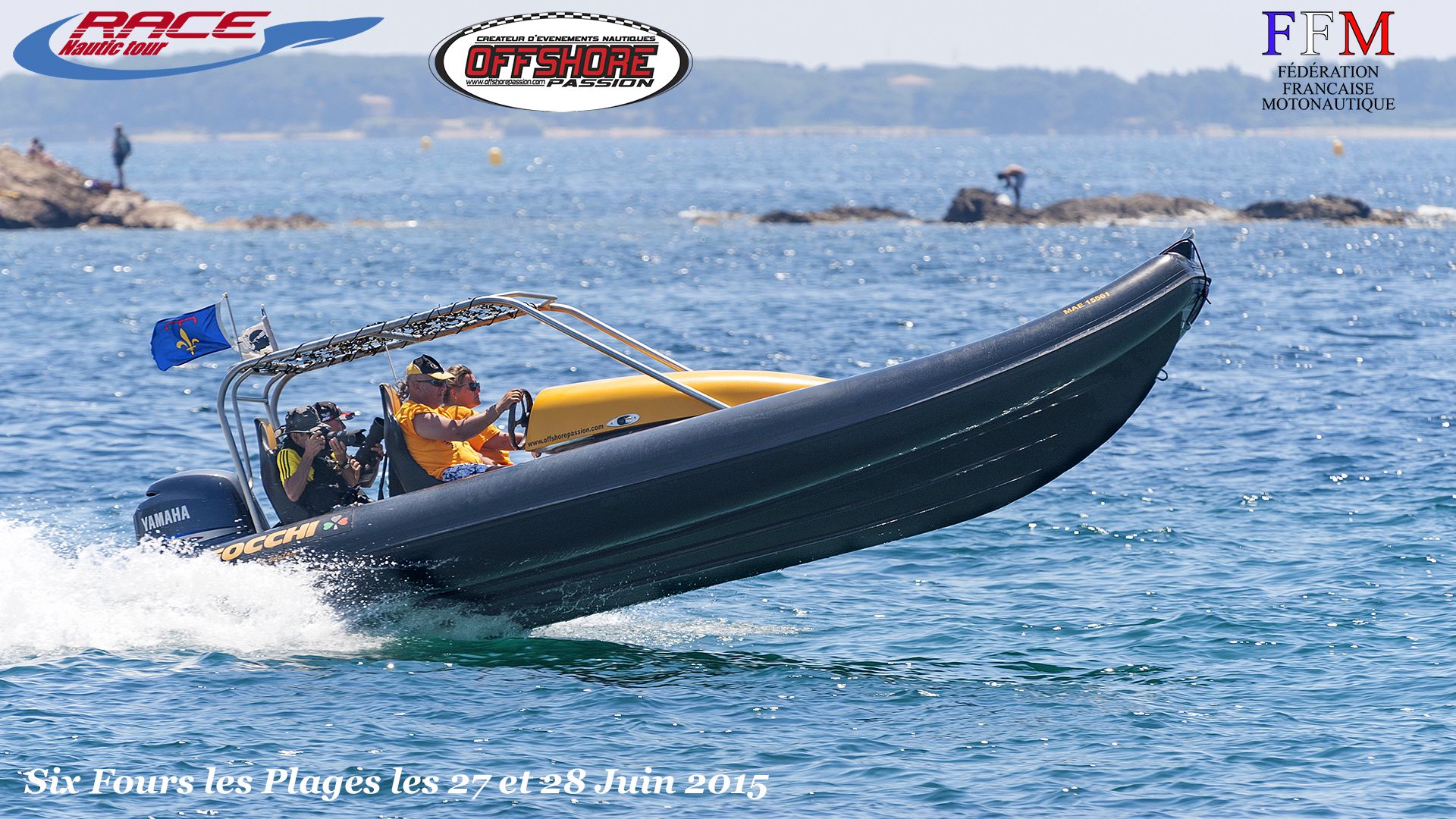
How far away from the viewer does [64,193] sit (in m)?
43.0

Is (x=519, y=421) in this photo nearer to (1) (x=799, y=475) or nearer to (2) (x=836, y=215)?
(1) (x=799, y=475)

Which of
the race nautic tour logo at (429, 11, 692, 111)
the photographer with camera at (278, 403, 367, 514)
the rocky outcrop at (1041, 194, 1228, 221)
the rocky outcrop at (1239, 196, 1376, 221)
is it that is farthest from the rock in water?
the photographer with camera at (278, 403, 367, 514)

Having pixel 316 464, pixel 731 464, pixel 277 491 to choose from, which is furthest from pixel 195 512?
pixel 731 464

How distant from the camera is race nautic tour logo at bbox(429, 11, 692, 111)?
1886 cm

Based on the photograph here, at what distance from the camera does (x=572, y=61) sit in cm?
1983

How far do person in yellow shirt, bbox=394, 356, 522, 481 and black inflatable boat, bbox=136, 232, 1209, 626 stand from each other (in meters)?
0.09

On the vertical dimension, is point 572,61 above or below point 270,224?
above

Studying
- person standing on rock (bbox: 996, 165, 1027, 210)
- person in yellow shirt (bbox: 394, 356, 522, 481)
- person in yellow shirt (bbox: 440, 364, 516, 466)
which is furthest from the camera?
person standing on rock (bbox: 996, 165, 1027, 210)

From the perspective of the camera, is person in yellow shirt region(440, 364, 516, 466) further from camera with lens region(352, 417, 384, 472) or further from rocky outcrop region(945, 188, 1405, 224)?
rocky outcrop region(945, 188, 1405, 224)

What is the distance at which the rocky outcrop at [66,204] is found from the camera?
137 feet

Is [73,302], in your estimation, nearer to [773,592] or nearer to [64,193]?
[64,193]

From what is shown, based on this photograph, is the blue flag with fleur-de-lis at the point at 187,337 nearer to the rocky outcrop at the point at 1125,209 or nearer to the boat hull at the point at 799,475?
the boat hull at the point at 799,475

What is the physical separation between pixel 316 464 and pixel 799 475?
9.93 feet

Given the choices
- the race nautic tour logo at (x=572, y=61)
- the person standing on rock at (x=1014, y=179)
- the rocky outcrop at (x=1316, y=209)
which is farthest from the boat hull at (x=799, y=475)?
Answer: the person standing on rock at (x=1014, y=179)
